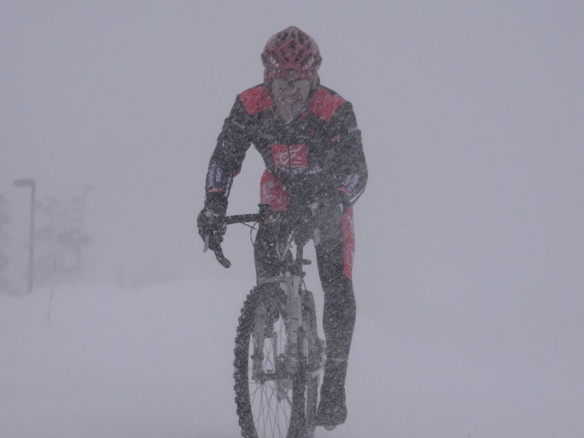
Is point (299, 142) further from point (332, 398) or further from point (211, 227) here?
point (332, 398)

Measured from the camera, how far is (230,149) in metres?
3.78

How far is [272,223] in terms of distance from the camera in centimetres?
326

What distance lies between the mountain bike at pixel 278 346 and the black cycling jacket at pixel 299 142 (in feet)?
1.70

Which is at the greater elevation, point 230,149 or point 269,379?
point 230,149

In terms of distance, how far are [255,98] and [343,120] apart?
61cm

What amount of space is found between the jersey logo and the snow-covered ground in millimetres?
1907

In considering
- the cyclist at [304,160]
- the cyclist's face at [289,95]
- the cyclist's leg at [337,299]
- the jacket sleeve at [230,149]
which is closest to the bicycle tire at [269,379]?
the cyclist's leg at [337,299]

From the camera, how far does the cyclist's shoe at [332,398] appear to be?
3758 mm

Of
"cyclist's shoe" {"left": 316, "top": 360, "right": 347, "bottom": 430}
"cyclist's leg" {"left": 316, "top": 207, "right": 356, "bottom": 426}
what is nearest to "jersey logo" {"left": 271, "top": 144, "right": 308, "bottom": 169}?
"cyclist's leg" {"left": 316, "top": 207, "right": 356, "bottom": 426}

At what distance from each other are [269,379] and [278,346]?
0.94 feet

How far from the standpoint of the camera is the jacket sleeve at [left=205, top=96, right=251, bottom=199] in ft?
12.2

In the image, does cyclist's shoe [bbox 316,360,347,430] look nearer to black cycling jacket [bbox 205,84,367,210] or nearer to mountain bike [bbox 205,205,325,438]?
mountain bike [bbox 205,205,325,438]

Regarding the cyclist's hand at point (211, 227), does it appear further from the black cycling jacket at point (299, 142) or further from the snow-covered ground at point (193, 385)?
the snow-covered ground at point (193, 385)

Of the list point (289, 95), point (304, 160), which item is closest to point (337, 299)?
point (304, 160)
